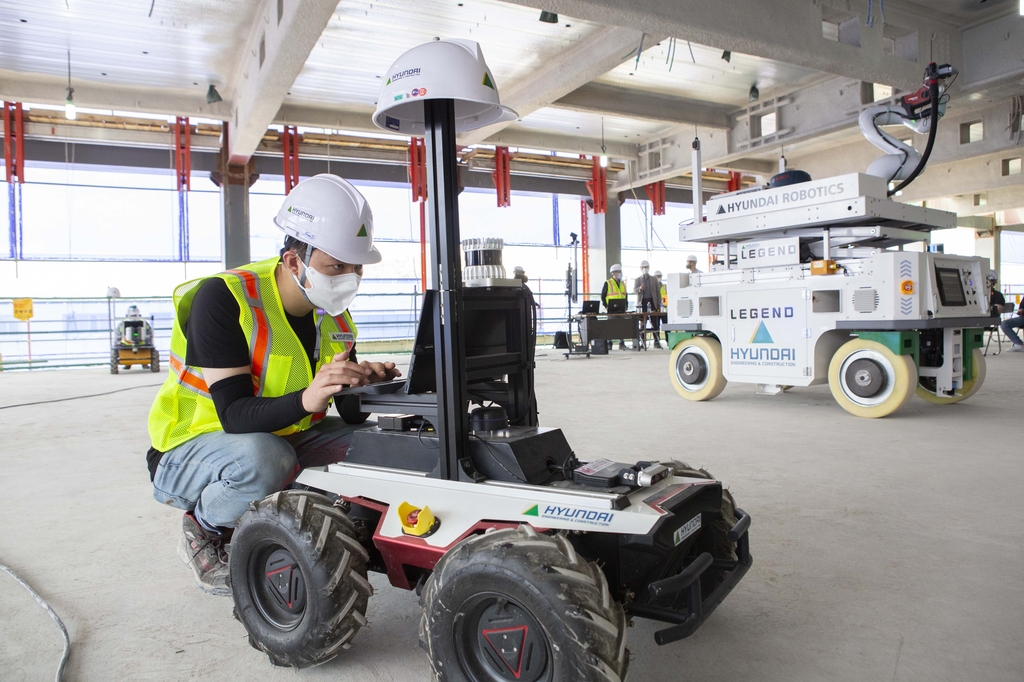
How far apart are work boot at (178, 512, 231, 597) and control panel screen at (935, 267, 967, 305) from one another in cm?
457

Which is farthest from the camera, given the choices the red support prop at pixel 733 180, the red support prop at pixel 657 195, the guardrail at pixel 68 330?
the red support prop at pixel 733 180

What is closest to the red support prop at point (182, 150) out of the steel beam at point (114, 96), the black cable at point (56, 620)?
the steel beam at point (114, 96)

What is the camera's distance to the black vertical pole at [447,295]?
1477 mm

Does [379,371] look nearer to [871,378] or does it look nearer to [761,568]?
[761,568]

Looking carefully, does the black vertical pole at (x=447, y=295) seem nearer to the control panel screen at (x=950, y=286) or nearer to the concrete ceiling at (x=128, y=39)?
the control panel screen at (x=950, y=286)

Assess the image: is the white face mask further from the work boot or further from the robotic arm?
the robotic arm

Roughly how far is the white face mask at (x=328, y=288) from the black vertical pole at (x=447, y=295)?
46 cm

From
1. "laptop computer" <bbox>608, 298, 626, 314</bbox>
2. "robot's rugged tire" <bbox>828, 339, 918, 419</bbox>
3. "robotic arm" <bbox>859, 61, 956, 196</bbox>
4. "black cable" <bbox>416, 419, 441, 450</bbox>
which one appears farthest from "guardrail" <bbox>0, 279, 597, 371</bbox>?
"black cable" <bbox>416, 419, 441, 450</bbox>

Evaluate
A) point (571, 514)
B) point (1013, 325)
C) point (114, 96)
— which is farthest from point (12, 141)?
point (1013, 325)

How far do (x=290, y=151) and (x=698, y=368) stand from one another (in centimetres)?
868

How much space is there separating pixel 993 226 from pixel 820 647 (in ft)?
70.6

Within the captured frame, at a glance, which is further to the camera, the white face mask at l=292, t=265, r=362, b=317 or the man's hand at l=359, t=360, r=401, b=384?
the white face mask at l=292, t=265, r=362, b=317

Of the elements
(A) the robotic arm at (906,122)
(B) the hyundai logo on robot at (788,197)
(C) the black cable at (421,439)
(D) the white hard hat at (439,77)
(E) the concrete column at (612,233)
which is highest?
(E) the concrete column at (612,233)

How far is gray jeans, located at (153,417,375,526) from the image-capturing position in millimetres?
1760
